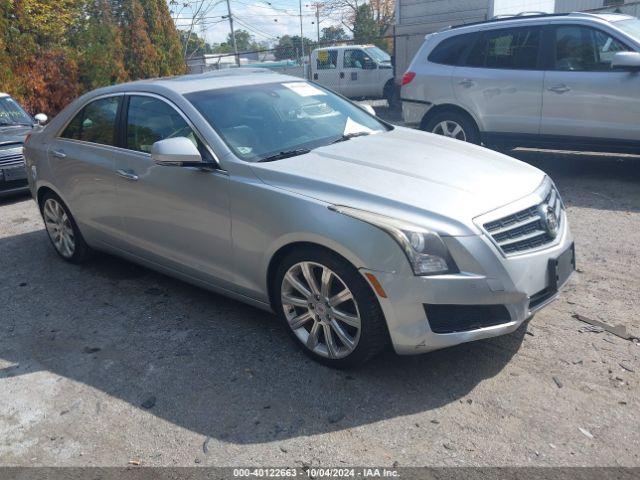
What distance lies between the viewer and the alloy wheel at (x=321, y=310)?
3396 millimetres

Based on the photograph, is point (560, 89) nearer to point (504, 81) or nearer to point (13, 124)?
point (504, 81)

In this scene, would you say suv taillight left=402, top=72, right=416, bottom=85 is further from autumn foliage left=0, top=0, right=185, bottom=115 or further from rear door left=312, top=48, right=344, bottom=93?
rear door left=312, top=48, right=344, bottom=93

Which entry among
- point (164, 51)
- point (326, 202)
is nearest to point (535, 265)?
point (326, 202)

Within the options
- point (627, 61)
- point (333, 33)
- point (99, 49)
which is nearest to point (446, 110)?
point (627, 61)

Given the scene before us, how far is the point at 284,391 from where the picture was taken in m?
3.42

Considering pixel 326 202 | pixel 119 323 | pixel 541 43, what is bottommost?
pixel 119 323

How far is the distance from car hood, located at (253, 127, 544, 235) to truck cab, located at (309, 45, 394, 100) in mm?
15128

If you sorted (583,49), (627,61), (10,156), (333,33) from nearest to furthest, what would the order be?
(627,61) < (583,49) < (10,156) < (333,33)

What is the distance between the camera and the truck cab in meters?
19.0

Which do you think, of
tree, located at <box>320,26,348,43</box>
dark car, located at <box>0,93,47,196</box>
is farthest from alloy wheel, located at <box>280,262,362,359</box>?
tree, located at <box>320,26,348,43</box>

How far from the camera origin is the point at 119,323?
4438 mm

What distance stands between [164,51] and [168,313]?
47.7ft

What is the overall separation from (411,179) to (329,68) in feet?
55.5

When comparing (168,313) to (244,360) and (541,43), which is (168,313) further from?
(541,43)
